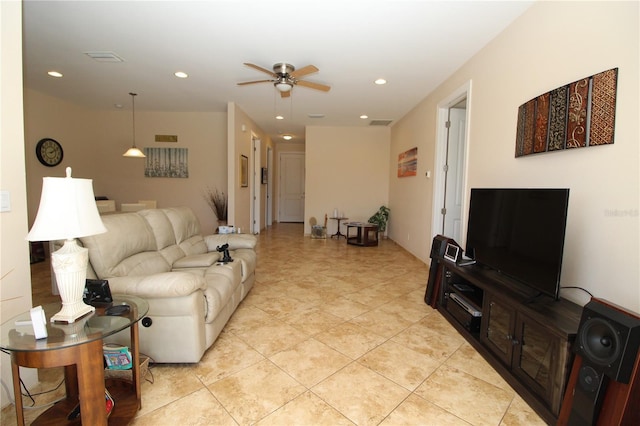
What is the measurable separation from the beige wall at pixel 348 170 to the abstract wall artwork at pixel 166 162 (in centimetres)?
270

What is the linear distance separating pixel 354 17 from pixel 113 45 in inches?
99.7

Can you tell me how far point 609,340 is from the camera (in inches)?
49.4

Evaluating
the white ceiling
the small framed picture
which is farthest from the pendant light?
the small framed picture

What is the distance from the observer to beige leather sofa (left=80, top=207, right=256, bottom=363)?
74.7 inches

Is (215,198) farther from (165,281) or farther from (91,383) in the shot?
(91,383)

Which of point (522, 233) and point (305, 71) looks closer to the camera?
point (522, 233)

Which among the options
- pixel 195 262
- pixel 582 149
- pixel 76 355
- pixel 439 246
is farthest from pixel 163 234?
pixel 582 149

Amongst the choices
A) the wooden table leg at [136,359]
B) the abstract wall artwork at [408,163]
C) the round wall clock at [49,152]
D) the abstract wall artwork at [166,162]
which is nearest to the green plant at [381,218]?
the abstract wall artwork at [408,163]

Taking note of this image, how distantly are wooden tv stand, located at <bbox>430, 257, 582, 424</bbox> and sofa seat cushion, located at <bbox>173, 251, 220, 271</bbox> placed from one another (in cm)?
226

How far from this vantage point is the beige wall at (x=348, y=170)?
7.10 meters

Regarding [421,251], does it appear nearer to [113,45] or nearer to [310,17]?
[310,17]

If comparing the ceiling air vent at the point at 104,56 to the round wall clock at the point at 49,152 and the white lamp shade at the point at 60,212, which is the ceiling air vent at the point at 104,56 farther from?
the white lamp shade at the point at 60,212

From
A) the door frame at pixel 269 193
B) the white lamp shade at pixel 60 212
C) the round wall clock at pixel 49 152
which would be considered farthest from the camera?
the door frame at pixel 269 193

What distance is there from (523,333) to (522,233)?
640mm
